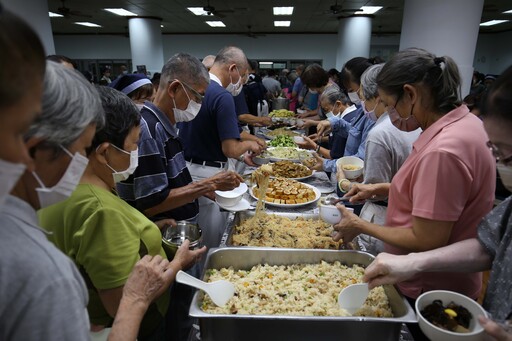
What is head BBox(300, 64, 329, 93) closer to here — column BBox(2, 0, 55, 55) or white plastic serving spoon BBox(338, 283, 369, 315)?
white plastic serving spoon BBox(338, 283, 369, 315)

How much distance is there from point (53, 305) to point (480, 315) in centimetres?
105

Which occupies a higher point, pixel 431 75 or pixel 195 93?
pixel 431 75

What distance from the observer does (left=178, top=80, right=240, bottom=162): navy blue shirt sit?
245cm

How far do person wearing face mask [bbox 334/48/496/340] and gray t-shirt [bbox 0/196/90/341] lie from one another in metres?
1.09

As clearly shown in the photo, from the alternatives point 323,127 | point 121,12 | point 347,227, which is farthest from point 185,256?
point 121,12

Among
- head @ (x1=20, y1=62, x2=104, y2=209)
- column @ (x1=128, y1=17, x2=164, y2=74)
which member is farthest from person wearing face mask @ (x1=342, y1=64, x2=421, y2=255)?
column @ (x1=128, y1=17, x2=164, y2=74)

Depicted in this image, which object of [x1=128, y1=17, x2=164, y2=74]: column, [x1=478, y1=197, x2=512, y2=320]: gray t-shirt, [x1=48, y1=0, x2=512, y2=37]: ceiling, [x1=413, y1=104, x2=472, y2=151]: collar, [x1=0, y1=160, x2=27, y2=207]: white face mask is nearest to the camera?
[x1=0, y1=160, x2=27, y2=207]: white face mask

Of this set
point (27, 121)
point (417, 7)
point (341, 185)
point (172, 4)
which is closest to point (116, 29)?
point (172, 4)

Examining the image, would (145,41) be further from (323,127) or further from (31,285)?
(31,285)

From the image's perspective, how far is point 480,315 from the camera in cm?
92

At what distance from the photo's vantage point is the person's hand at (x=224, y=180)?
196cm

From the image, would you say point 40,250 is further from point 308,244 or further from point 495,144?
point 308,244

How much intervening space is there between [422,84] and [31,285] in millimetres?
1382

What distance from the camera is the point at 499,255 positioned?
1.08 meters
